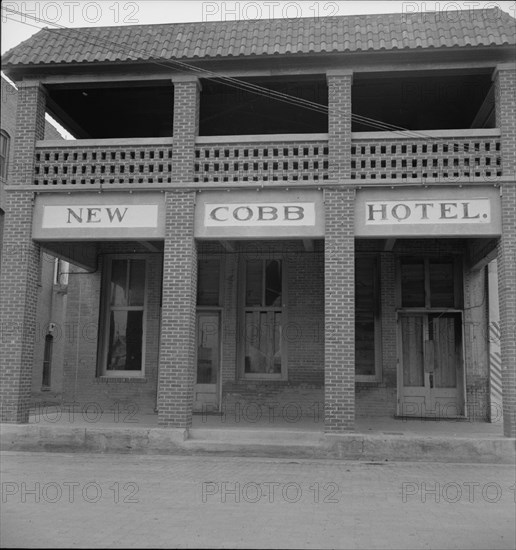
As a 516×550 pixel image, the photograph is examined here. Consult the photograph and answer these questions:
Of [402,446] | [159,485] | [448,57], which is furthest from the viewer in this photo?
[448,57]

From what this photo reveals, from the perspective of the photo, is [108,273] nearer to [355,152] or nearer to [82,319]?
[82,319]

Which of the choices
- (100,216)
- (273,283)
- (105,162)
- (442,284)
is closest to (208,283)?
(273,283)

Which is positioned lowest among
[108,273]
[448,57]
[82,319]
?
[82,319]

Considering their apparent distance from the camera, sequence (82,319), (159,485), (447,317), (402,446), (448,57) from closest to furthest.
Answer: (159,485), (402,446), (448,57), (447,317), (82,319)

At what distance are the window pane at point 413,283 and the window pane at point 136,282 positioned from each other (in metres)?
6.44

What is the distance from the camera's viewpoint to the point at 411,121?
15172mm

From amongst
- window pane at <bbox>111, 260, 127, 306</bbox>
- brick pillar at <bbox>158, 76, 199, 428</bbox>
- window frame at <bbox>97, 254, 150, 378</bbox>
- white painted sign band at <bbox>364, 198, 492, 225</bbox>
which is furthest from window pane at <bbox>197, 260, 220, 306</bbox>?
white painted sign band at <bbox>364, 198, 492, 225</bbox>

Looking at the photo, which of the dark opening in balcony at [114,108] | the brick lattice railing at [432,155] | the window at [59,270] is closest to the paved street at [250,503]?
the brick lattice railing at [432,155]

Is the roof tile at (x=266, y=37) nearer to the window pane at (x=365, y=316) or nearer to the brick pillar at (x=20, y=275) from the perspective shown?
the brick pillar at (x=20, y=275)

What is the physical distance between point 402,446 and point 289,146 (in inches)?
225

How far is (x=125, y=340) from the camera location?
629 inches

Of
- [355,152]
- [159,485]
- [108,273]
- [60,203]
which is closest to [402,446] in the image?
[159,485]

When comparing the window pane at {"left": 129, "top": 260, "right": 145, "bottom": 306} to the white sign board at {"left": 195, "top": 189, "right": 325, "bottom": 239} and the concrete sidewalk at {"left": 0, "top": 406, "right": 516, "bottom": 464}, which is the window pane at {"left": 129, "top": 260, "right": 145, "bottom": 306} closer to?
the concrete sidewalk at {"left": 0, "top": 406, "right": 516, "bottom": 464}

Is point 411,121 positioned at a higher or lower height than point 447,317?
higher
